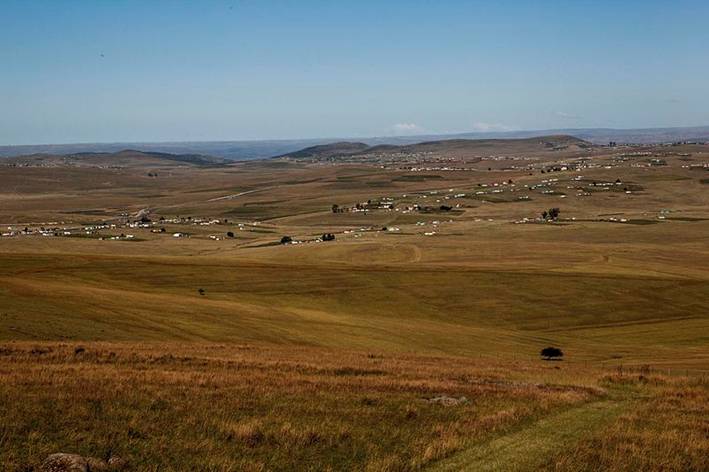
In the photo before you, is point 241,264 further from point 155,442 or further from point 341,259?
point 155,442

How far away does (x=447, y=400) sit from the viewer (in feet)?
77.9

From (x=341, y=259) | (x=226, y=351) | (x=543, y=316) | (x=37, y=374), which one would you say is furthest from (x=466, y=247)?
(x=37, y=374)

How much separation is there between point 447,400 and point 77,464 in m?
12.7

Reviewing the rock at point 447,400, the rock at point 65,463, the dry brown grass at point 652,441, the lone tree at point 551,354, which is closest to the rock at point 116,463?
the rock at point 65,463

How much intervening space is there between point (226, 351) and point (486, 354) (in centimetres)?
2328

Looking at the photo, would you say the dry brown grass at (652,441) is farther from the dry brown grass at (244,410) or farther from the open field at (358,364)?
the dry brown grass at (244,410)

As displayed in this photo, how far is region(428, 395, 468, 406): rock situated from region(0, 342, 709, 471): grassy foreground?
9 centimetres

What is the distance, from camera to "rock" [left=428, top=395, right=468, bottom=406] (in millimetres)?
23438

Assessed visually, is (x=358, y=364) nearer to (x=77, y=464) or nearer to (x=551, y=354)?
(x=77, y=464)

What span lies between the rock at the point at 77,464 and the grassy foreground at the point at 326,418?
0.30 m

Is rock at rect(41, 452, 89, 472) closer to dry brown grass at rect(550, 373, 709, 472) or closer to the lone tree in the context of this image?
dry brown grass at rect(550, 373, 709, 472)

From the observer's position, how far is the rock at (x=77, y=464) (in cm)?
1434

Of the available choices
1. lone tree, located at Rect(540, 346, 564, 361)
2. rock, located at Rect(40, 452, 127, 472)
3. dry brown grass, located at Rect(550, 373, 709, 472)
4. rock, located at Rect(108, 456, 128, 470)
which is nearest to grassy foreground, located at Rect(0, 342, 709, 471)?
dry brown grass, located at Rect(550, 373, 709, 472)

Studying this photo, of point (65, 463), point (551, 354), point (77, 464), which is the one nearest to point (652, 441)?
point (77, 464)
